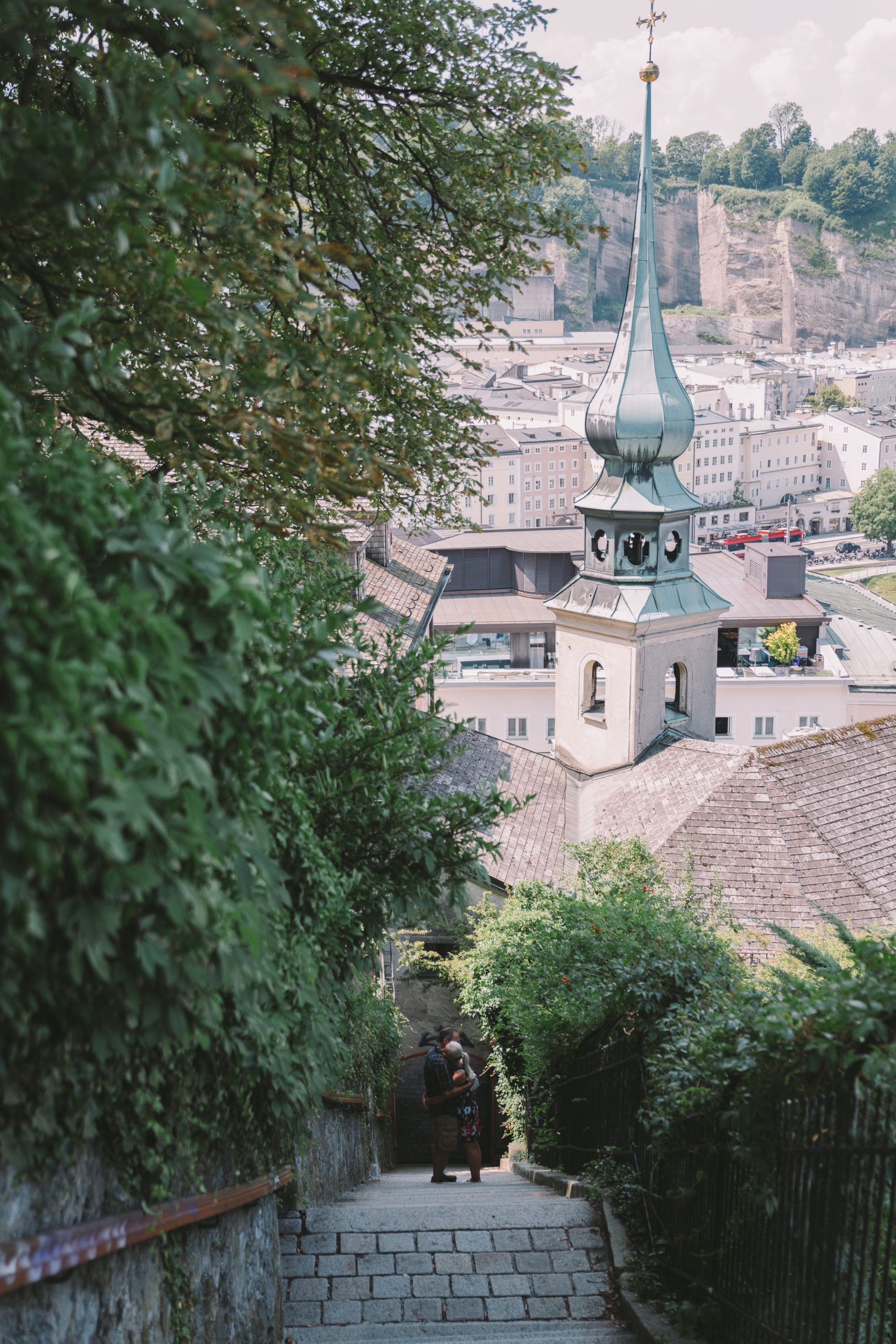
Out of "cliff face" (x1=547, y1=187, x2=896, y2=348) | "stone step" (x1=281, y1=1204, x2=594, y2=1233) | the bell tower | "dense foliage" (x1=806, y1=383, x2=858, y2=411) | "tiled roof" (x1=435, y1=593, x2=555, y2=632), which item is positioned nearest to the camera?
"stone step" (x1=281, y1=1204, x2=594, y2=1233)

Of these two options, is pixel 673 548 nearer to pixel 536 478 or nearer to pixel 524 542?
pixel 524 542

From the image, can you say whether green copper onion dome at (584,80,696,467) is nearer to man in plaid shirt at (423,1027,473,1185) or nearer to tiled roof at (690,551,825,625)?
man in plaid shirt at (423,1027,473,1185)

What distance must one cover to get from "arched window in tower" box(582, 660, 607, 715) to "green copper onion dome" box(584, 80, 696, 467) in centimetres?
374

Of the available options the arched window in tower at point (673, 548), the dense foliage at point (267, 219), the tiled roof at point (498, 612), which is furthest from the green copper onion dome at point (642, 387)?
the tiled roof at point (498, 612)

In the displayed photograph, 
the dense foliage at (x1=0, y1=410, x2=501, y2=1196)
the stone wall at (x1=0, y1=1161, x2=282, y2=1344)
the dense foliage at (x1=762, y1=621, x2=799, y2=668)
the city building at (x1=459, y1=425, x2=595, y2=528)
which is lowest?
the stone wall at (x1=0, y1=1161, x2=282, y2=1344)

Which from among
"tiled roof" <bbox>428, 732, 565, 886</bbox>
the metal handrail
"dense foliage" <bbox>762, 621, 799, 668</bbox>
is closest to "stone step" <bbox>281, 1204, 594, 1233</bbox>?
the metal handrail

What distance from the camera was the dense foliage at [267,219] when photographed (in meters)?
3.02

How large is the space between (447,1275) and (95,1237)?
3417 mm

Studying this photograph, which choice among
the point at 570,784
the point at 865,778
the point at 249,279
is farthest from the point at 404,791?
the point at 570,784

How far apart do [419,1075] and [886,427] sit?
9587 centimetres

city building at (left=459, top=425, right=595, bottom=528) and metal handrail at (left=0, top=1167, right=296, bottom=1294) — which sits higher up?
city building at (left=459, top=425, right=595, bottom=528)

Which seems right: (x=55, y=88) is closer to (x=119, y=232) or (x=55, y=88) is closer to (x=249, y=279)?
(x=249, y=279)

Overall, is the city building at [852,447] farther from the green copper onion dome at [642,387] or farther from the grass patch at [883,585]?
the green copper onion dome at [642,387]

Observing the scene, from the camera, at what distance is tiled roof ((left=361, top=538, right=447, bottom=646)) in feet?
63.4
